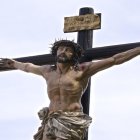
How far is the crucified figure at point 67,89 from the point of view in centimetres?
676

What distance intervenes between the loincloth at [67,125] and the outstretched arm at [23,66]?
0.58 meters

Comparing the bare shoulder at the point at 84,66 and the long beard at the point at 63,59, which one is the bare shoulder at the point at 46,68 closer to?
the long beard at the point at 63,59

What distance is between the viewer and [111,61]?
22.4 ft

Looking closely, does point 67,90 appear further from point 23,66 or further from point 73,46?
point 23,66

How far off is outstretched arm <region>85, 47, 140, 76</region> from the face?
0.19 metres

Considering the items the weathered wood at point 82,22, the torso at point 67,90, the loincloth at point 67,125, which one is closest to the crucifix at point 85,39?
the weathered wood at point 82,22

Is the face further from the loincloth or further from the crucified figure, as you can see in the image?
the loincloth

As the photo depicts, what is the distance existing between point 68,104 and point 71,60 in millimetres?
413

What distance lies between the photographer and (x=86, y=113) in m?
A: 7.21

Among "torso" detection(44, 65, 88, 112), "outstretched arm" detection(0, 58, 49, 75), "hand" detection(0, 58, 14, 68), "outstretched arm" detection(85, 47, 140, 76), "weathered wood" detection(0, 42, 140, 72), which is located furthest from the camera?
"hand" detection(0, 58, 14, 68)

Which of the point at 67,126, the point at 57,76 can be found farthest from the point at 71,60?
the point at 67,126

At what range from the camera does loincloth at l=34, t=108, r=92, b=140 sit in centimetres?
672

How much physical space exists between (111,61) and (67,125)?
2.24 ft

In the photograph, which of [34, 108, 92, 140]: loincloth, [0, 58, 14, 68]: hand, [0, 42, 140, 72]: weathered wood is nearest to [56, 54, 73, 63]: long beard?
[0, 42, 140, 72]: weathered wood
